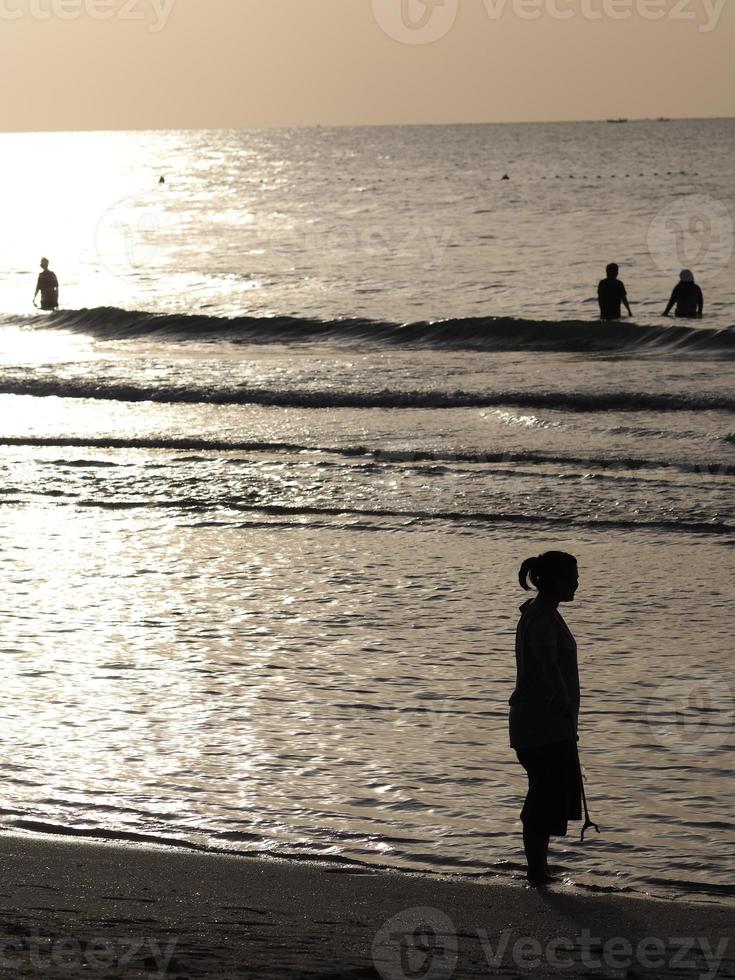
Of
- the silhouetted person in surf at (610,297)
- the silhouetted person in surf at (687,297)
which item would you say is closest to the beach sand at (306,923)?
the silhouetted person in surf at (610,297)

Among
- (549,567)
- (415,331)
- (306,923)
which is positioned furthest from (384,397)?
(306,923)

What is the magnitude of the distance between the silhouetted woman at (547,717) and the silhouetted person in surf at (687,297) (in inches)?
903

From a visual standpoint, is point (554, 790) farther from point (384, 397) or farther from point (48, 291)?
point (48, 291)

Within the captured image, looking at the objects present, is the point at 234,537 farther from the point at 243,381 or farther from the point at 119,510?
the point at 243,381

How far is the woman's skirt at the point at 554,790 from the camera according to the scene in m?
5.81

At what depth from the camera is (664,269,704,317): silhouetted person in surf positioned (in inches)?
1116

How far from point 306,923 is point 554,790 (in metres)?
1.23

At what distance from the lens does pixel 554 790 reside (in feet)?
19.1

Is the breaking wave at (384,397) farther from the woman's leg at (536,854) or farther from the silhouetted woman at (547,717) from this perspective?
the woman's leg at (536,854)

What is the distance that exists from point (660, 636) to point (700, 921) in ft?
13.8

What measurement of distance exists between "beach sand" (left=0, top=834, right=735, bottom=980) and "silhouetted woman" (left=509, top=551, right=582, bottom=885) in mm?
281

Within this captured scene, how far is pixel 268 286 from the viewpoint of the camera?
1697 inches

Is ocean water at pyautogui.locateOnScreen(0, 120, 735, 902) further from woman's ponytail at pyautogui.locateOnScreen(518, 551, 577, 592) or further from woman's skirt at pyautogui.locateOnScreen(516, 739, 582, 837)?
woman's ponytail at pyautogui.locateOnScreen(518, 551, 577, 592)

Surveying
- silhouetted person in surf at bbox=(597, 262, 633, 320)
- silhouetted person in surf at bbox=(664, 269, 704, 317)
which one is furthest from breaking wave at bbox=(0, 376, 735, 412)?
silhouetted person in surf at bbox=(664, 269, 704, 317)
